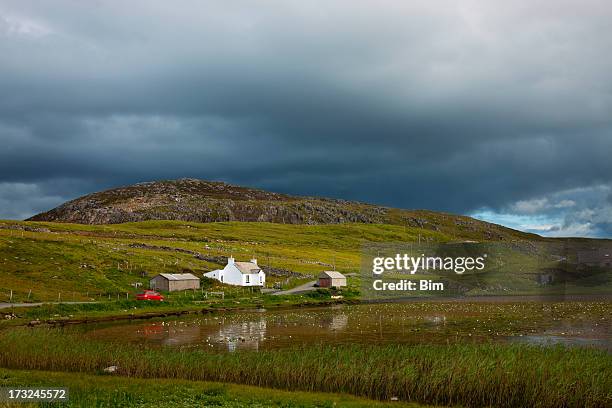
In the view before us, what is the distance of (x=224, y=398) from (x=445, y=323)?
46055mm

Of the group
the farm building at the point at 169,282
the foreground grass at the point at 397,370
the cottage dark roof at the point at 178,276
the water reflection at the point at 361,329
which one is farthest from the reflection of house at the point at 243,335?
the cottage dark roof at the point at 178,276

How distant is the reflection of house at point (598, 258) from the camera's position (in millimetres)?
175288

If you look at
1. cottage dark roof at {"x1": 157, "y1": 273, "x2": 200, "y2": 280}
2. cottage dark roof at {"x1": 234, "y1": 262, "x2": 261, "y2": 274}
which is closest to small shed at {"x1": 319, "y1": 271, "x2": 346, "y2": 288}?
cottage dark roof at {"x1": 234, "y1": 262, "x2": 261, "y2": 274}

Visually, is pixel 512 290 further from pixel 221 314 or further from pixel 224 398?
pixel 224 398

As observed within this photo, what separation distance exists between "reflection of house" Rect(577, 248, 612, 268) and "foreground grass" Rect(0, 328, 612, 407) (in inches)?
6174

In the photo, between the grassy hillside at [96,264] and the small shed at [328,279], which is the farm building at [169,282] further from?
the small shed at [328,279]

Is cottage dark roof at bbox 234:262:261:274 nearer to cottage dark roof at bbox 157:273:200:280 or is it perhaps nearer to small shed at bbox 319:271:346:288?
cottage dark roof at bbox 157:273:200:280

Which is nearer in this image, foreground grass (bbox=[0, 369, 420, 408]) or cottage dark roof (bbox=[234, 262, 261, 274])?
foreground grass (bbox=[0, 369, 420, 408])

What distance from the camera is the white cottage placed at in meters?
124

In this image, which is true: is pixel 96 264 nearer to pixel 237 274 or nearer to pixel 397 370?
pixel 237 274

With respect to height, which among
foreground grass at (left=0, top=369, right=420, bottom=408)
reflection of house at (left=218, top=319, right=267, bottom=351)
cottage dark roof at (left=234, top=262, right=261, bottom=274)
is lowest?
reflection of house at (left=218, top=319, right=267, bottom=351)

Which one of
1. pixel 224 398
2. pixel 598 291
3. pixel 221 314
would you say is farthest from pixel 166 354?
pixel 598 291

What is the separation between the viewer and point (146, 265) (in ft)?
393

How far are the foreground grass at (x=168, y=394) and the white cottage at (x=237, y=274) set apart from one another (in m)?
92.1
